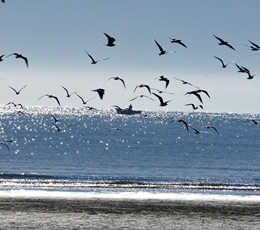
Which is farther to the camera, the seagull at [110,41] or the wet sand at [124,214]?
the seagull at [110,41]

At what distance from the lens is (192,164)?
351ft

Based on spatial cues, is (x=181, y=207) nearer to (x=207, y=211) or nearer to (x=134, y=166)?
(x=207, y=211)

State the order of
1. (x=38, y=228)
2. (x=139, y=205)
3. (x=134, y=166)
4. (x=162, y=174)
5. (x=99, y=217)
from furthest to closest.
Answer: (x=134, y=166) → (x=162, y=174) → (x=139, y=205) → (x=99, y=217) → (x=38, y=228)

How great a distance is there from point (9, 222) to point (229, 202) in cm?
1497

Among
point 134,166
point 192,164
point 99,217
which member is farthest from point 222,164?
point 99,217

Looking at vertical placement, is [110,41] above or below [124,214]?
above

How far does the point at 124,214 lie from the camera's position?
29.3 meters

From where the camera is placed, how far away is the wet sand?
25828mm

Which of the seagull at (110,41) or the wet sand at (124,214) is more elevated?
the seagull at (110,41)

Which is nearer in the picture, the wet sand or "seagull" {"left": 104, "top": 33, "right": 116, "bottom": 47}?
the wet sand

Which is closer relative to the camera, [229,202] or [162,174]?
[229,202]

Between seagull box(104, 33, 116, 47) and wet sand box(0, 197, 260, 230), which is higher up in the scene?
seagull box(104, 33, 116, 47)

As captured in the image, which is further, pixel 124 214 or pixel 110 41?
pixel 110 41

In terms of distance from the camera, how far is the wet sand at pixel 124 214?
25.8 meters
